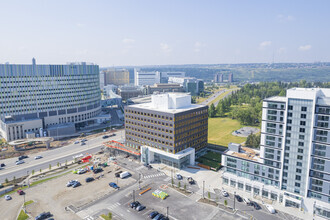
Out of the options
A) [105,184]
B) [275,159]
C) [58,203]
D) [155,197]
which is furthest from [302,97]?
[58,203]

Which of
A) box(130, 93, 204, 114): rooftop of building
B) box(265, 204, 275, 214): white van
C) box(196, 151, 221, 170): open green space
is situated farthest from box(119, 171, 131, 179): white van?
box(265, 204, 275, 214): white van

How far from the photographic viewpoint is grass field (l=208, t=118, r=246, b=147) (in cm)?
14075

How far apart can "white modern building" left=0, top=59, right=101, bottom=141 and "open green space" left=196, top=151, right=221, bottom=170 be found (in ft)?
296

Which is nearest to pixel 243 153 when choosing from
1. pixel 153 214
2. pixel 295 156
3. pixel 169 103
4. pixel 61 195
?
pixel 295 156

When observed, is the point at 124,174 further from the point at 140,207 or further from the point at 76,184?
the point at 140,207

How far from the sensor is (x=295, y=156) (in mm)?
73500

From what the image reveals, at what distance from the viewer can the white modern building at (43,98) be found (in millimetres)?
146000

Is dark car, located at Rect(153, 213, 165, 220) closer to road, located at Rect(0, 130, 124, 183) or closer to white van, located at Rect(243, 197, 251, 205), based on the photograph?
white van, located at Rect(243, 197, 251, 205)

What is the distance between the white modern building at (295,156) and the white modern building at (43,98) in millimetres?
121320

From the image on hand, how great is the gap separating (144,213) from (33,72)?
12413 centimetres

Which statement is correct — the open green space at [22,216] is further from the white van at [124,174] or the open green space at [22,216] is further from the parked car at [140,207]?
the white van at [124,174]

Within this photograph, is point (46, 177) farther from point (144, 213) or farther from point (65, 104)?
point (65, 104)

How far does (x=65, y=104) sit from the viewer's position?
549ft

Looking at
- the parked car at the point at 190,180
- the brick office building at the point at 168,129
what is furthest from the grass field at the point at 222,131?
the parked car at the point at 190,180
